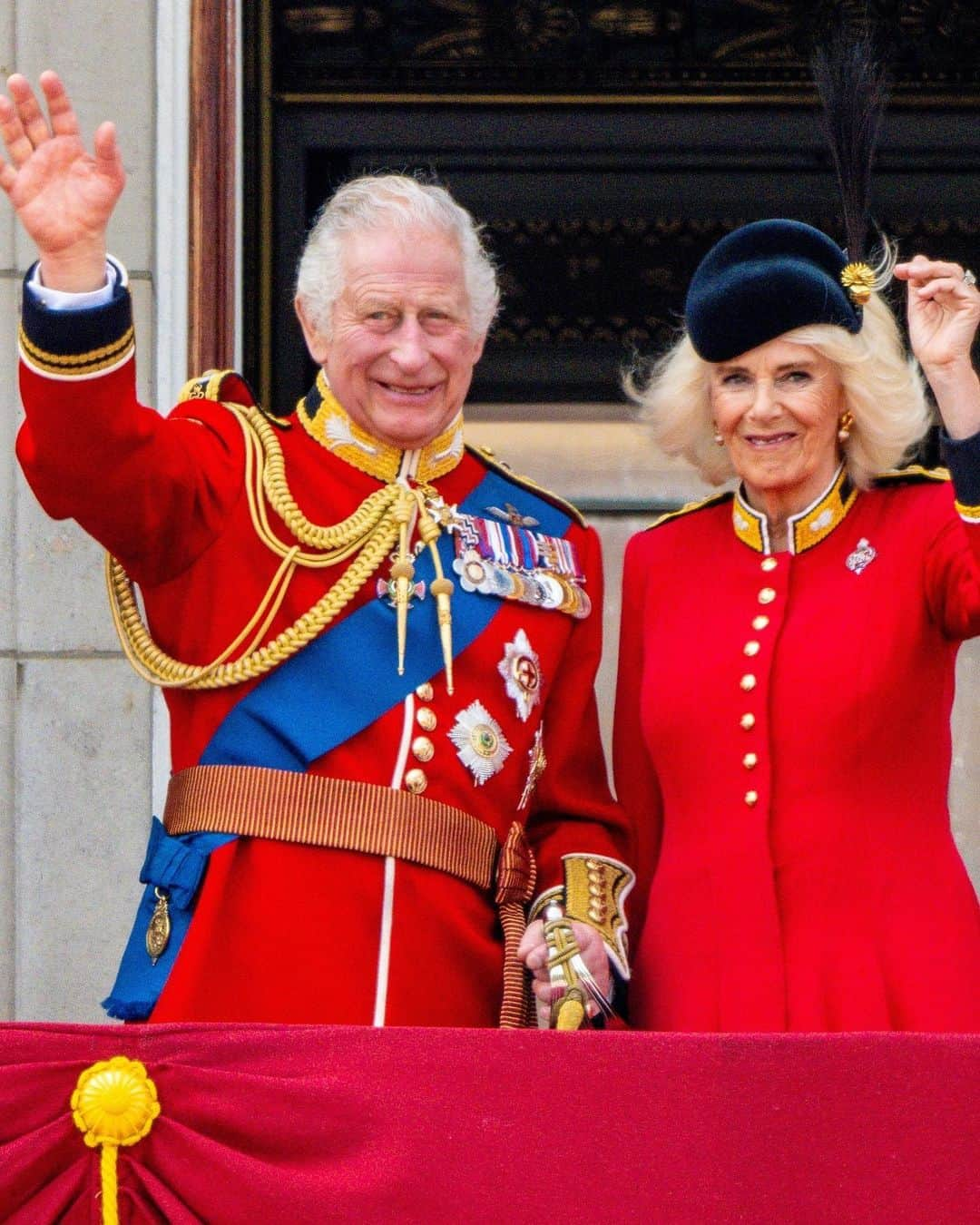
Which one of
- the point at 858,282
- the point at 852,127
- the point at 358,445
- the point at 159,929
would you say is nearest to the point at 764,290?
the point at 858,282

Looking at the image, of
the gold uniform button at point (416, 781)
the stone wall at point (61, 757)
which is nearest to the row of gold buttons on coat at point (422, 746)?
the gold uniform button at point (416, 781)

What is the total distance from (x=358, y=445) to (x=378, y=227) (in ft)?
0.87

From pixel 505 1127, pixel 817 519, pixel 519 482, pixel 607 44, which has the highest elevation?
pixel 607 44

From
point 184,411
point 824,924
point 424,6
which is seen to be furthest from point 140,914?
point 424,6

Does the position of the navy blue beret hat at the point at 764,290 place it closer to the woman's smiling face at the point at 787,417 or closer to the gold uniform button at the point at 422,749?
the woman's smiling face at the point at 787,417

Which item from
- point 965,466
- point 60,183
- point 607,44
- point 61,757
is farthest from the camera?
point 607,44

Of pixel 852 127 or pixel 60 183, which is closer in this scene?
pixel 60 183

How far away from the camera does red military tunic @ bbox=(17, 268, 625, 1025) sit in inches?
101

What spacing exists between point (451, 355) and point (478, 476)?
216 mm

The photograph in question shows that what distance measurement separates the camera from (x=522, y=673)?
292cm

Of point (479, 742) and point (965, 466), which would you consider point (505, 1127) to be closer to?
point (479, 742)

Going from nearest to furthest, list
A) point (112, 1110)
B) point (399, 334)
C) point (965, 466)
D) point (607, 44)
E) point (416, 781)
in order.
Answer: point (112, 1110)
point (965, 466)
point (416, 781)
point (399, 334)
point (607, 44)

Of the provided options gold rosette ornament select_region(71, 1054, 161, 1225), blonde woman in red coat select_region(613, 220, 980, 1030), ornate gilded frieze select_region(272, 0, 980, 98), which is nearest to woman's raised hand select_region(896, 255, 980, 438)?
blonde woman in red coat select_region(613, 220, 980, 1030)

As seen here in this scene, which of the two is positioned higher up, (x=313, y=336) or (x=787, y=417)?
(x=313, y=336)
